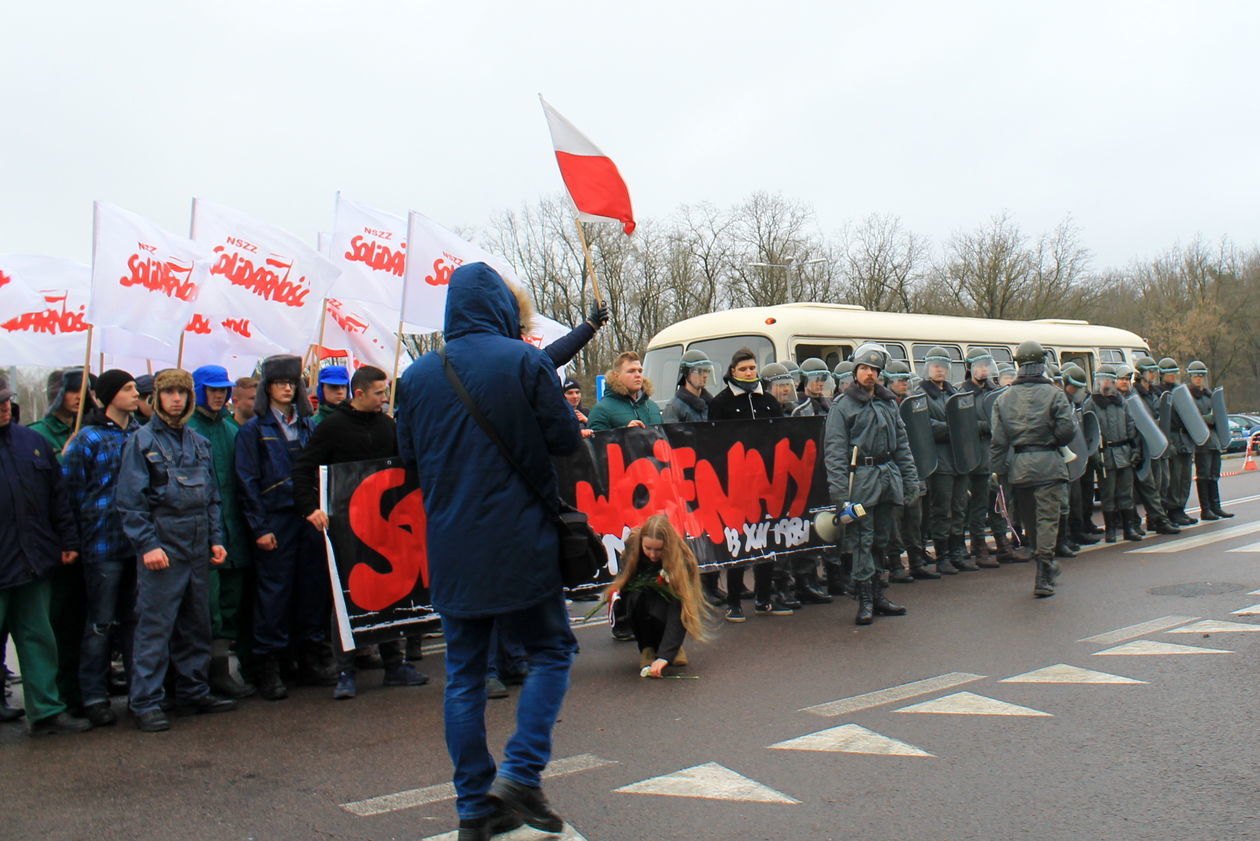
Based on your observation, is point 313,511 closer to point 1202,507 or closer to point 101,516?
point 101,516

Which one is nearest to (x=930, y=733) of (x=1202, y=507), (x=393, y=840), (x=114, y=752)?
(x=393, y=840)

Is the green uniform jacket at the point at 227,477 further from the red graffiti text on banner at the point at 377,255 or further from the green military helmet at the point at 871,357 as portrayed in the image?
the green military helmet at the point at 871,357

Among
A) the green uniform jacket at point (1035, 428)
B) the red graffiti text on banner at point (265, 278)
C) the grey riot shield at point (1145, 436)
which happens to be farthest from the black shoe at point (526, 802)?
the grey riot shield at point (1145, 436)

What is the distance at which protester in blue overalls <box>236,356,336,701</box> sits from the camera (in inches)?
262

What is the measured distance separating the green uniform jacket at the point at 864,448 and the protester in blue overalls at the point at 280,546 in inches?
148

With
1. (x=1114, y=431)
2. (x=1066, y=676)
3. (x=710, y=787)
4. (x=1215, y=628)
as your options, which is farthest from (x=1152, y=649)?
(x=1114, y=431)

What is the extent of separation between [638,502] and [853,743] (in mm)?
3225

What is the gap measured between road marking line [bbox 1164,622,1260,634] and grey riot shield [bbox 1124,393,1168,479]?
520 centimetres

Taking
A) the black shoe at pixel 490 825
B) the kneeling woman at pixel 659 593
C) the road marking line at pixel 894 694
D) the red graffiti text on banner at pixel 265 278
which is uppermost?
the red graffiti text on banner at pixel 265 278

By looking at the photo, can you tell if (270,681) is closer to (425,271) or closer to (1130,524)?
(425,271)

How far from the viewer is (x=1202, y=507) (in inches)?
519

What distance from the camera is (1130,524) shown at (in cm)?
1195

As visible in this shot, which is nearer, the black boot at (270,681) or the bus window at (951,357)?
the black boot at (270,681)

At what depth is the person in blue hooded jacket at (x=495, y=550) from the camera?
3727mm
